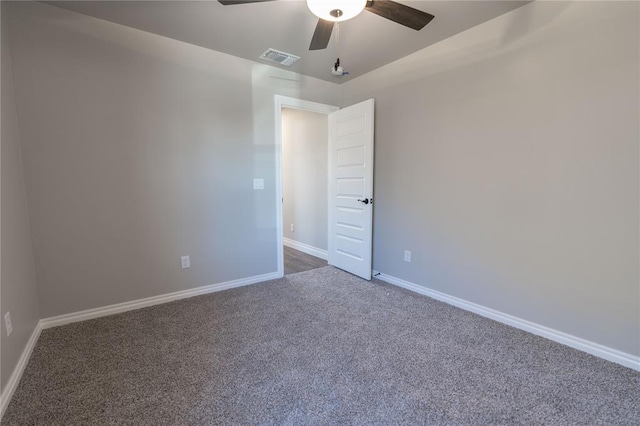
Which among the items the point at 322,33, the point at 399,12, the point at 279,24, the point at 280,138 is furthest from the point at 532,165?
the point at 280,138

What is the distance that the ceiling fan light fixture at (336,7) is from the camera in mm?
1443

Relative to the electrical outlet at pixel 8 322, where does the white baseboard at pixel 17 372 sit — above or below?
below

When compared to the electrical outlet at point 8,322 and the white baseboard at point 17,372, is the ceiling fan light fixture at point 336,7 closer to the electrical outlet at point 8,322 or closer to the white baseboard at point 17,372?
the electrical outlet at point 8,322

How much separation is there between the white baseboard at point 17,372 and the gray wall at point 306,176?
10.1ft

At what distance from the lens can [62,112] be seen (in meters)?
2.14

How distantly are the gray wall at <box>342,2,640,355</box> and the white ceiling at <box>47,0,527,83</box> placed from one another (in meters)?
0.21

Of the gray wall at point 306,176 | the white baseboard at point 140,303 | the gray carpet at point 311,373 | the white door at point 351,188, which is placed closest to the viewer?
the gray carpet at point 311,373

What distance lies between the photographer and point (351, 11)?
4.95ft

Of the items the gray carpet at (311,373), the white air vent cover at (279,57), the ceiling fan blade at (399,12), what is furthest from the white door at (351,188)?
the ceiling fan blade at (399,12)

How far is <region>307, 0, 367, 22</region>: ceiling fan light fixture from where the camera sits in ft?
4.74

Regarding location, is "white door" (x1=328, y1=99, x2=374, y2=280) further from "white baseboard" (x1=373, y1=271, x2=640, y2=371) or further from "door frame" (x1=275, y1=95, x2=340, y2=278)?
"white baseboard" (x1=373, y1=271, x2=640, y2=371)

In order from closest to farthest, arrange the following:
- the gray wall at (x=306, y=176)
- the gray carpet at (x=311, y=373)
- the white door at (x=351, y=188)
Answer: the gray carpet at (x=311, y=373) < the white door at (x=351, y=188) < the gray wall at (x=306, y=176)

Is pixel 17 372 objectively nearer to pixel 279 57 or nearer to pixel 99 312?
pixel 99 312

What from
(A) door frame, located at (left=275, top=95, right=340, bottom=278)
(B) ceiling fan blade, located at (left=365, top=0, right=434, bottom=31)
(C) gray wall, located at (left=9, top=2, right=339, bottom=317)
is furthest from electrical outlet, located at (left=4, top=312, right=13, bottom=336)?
(B) ceiling fan blade, located at (left=365, top=0, right=434, bottom=31)
